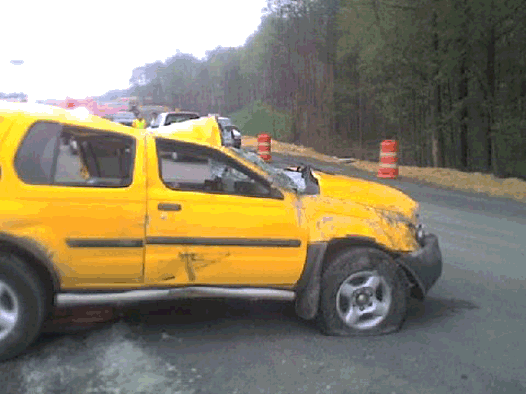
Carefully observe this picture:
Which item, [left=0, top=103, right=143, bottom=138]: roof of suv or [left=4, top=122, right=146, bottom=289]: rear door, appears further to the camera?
[left=0, top=103, right=143, bottom=138]: roof of suv

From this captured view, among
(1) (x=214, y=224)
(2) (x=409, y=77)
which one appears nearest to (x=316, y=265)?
(1) (x=214, y=224)

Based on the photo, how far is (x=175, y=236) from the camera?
16.1 ft

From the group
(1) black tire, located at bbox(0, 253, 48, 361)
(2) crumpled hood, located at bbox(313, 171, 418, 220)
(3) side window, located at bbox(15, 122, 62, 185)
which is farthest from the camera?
(2) crumpled hood, located at bbox(313, 171, 418, 220)

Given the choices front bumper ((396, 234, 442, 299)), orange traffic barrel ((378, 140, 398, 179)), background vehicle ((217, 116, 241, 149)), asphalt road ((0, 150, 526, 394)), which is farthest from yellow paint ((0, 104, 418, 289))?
orange traffic barrel ((378, 140, 398, 179))

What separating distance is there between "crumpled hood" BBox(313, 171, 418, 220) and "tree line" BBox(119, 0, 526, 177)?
65.2 feet

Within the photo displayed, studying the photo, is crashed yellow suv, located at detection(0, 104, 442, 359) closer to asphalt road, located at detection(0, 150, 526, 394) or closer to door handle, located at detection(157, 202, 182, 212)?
door handle, located at detection(157, 202, 182, 212)

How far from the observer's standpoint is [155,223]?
489cm

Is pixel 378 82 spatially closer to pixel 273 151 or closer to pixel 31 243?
pixel 273 151

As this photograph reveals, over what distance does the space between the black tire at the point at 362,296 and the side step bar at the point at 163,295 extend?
1.02 ft

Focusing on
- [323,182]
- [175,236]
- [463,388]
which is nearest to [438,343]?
[463,388]

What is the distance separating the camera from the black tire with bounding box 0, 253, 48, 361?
15.1 ft

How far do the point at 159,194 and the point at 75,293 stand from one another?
91cm

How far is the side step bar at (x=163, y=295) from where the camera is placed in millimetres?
4852

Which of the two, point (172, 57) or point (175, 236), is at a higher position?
point (172, 57)
